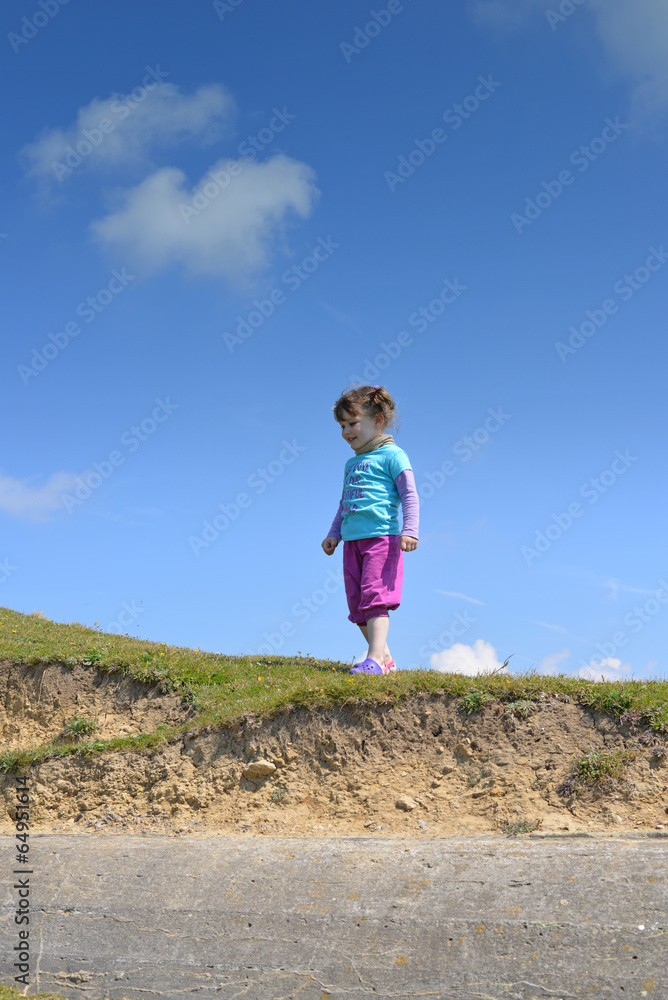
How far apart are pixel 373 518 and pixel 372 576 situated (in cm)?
78

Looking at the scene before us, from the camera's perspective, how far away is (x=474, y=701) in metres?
7.36

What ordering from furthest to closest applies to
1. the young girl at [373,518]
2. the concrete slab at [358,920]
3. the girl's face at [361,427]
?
the girl's face at [361,427], the young girl at [373,518], the concrete slab at [358,920]

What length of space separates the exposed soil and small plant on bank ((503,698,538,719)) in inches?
2.4

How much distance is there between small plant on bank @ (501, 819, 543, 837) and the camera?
634 cm

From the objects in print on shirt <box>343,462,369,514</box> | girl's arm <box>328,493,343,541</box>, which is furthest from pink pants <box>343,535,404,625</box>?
girl's arm <box>328,493,343,541</box>

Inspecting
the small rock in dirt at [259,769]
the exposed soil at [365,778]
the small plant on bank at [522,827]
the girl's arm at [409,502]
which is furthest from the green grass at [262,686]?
the girl's arm at [409,502]

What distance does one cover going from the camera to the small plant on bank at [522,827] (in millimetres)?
6340

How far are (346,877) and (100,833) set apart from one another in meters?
3.07

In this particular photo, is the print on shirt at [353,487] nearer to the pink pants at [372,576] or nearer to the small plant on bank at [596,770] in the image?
the pink pants at [372,576]

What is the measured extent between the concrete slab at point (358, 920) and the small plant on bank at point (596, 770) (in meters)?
0.59

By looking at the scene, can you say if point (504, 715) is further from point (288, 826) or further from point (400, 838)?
point (288, 826)

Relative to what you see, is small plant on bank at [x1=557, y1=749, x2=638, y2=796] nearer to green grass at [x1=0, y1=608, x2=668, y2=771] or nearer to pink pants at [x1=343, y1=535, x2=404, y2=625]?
green grass at [x1=0, y1=608, x2=668, y2=771]

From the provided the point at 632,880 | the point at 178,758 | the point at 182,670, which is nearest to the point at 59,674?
the point at 182,670

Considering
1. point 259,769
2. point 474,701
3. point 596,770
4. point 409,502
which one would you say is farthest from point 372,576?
point 596,770
